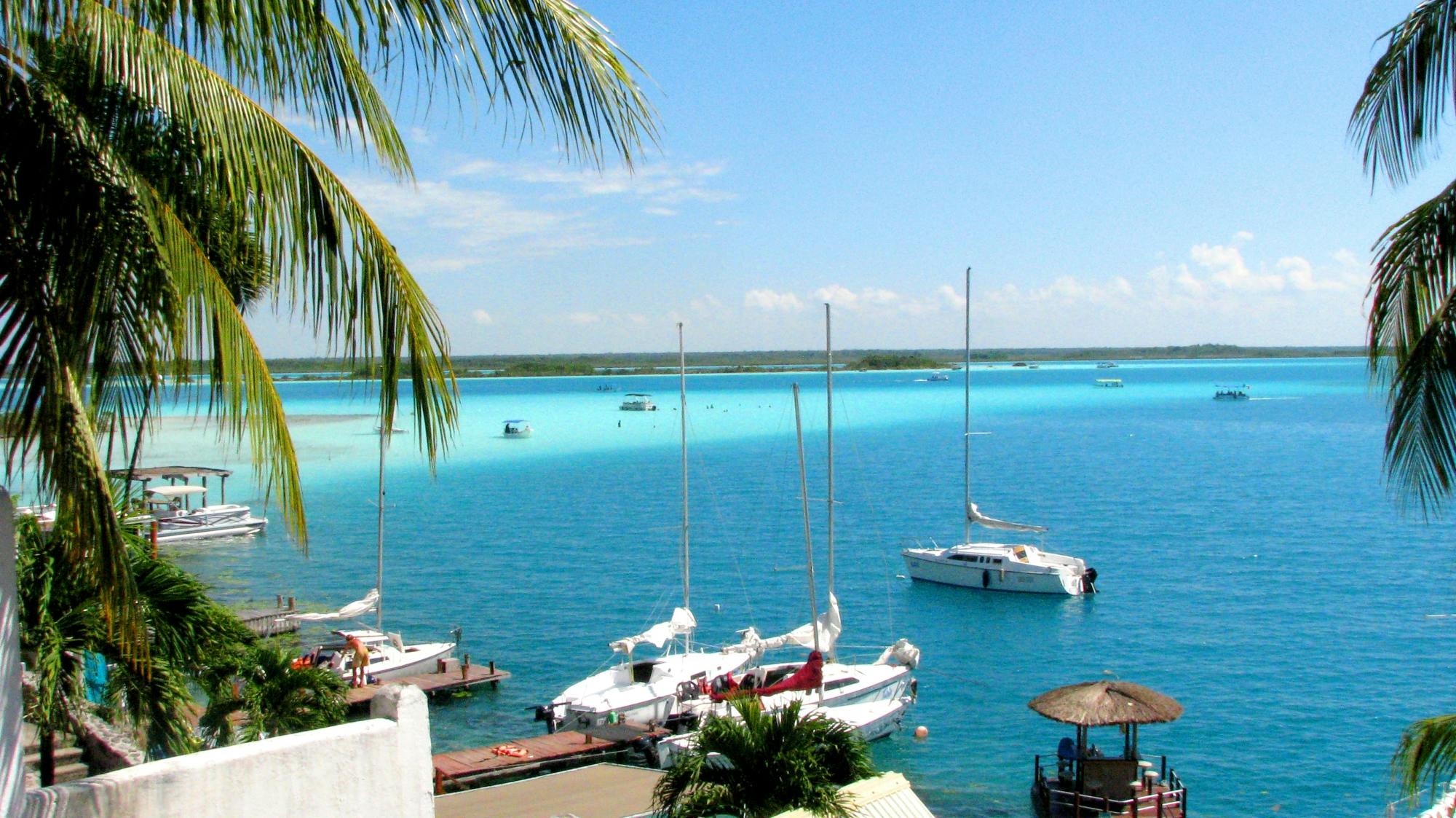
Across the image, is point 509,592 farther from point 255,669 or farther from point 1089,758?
point 255,669

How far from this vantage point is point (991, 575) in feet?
151

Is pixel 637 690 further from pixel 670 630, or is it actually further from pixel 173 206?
pixel 173 206

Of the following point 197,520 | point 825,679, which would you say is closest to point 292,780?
point 825,679

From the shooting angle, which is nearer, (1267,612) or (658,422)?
(1267,612)

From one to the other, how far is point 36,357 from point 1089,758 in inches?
856

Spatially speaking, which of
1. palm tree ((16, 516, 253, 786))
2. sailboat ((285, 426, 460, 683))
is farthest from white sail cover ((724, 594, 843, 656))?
palm tree ((16, 516, 253, 786))

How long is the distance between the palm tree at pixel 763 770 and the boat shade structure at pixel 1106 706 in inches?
432

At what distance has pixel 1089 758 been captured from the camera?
2222 cm

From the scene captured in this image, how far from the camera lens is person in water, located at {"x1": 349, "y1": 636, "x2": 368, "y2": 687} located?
97.3ft

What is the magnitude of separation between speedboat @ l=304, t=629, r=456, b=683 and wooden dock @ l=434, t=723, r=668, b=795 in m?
5.88

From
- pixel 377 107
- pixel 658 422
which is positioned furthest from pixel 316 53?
pixel 658 422

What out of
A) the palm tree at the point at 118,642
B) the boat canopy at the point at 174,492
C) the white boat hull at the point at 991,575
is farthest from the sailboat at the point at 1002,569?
the palm tree at the point at 118,642

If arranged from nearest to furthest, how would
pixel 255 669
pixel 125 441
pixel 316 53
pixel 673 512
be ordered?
pixel 316 53
pixel 125 441
pixel 255 669
pixel 673 512

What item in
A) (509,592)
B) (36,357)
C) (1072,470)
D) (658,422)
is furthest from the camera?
(658,422)
